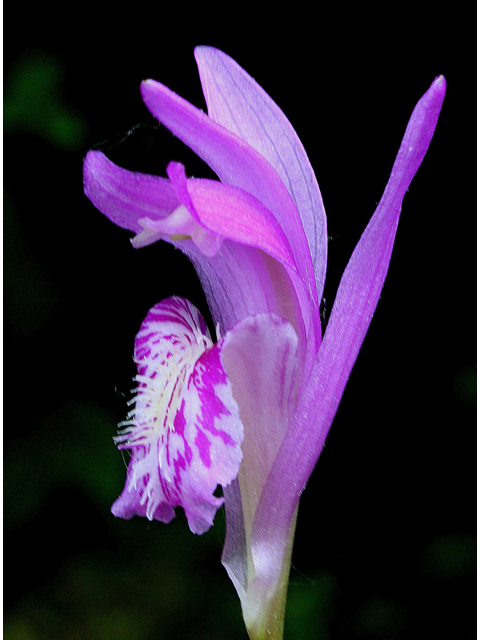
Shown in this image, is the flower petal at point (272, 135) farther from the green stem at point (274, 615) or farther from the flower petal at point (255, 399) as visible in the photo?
the green stem at point (274, 615)

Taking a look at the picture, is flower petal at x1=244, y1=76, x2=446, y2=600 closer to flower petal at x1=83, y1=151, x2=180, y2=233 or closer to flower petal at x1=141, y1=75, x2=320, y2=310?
flower petal at x1=141, y1=75, x2=320, y2=310

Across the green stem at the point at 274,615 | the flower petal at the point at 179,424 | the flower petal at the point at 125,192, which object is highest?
the flower petal at the point at 125,192

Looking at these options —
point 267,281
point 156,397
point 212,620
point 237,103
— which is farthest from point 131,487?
point 212,620

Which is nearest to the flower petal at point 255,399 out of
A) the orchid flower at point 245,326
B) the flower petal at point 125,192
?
the orchid flower at point 245,326

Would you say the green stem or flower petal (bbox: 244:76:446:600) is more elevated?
flower petal (bbox: 244:76:446:600)

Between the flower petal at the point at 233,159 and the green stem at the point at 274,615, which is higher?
the flower petal at the point at 233,159

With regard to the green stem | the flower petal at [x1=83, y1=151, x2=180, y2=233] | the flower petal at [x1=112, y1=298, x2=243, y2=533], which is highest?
the flower petal at [x1=83, y1=151, x2=180, y2=233]

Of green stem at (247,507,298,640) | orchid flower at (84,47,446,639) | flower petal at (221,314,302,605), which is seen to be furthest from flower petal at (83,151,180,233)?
green stem at (247,507,298,640)
